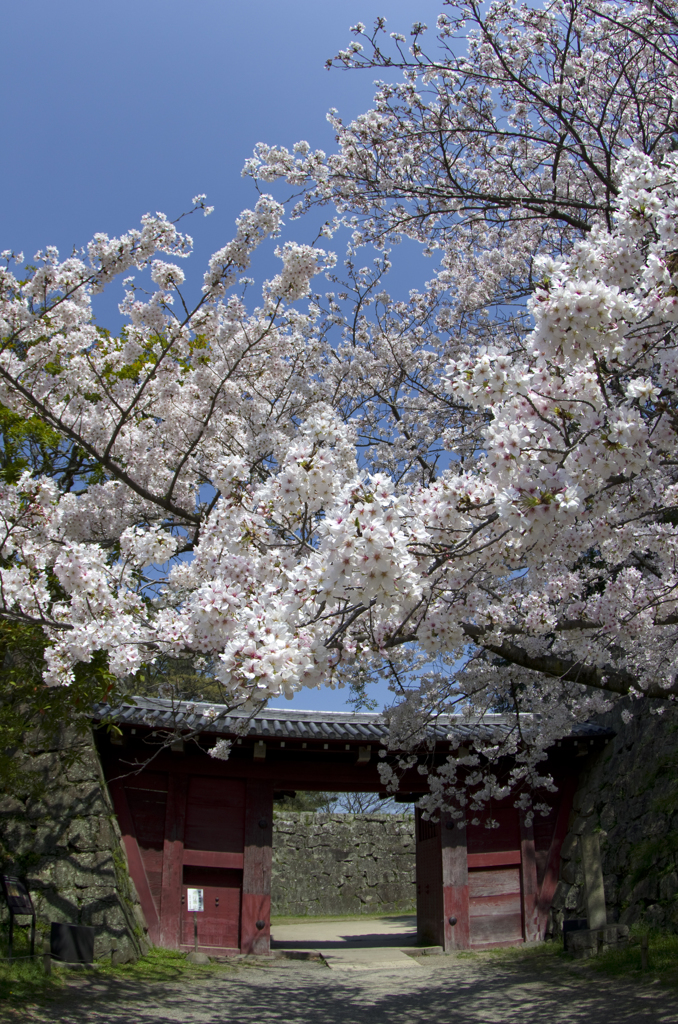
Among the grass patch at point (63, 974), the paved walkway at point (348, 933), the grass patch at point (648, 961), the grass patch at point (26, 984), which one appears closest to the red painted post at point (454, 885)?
the paved walkway at point (348, 933)

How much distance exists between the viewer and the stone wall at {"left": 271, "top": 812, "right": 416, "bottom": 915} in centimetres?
1688

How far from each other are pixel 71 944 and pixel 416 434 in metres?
6.99

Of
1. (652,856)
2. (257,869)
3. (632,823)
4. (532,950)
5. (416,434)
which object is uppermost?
(416,434)

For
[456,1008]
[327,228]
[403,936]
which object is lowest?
[403,936]

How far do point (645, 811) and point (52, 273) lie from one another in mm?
10267

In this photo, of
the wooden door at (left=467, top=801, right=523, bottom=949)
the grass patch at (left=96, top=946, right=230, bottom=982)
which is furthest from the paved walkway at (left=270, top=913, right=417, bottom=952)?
the grass patch at (left=96, top=946, right=230, bottom=982)

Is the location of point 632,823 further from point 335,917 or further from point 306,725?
point 335,917

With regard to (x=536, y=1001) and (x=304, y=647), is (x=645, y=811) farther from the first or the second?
(x=304, y=647)

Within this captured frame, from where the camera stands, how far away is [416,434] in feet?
26.7

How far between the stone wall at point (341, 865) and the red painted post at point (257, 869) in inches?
287

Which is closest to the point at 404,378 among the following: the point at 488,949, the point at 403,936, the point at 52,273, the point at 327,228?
the point at 327,228

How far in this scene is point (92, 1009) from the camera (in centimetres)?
664

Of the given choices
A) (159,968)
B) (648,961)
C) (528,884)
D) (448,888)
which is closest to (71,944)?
(159,968)

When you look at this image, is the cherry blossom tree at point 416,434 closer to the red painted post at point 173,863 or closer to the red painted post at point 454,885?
the red painted post at point 454,885
